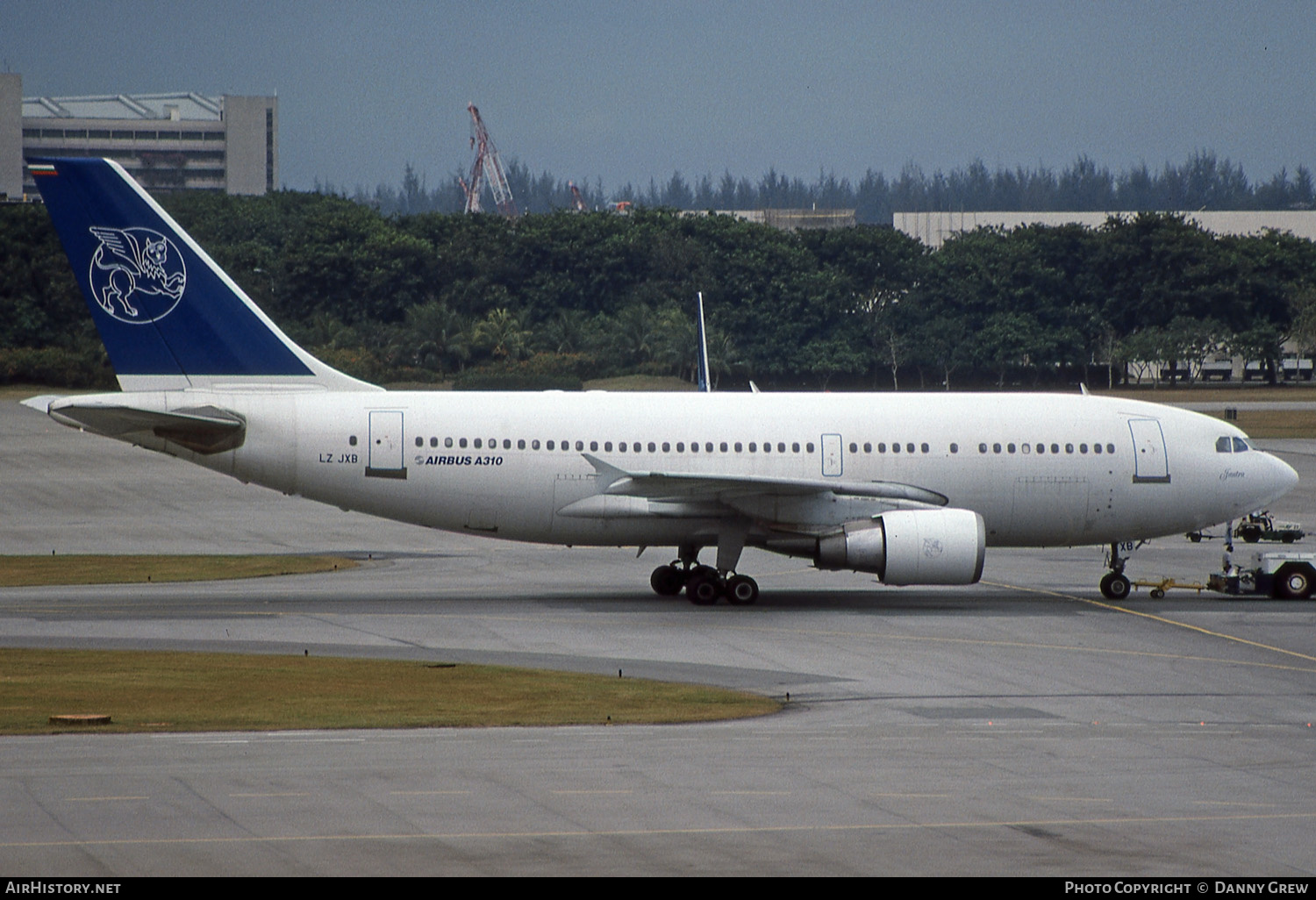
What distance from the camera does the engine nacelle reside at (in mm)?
36188

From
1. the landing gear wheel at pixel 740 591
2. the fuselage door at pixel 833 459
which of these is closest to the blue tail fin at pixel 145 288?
the landing gear wheel at pixel 740 591

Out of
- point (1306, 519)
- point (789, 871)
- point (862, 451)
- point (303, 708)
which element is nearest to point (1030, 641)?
point (862, 451)

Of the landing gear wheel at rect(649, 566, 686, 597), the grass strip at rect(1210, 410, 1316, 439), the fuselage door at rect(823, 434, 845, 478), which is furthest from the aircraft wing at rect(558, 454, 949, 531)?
the grass strip at rect(1210, 410, 1316, 439)

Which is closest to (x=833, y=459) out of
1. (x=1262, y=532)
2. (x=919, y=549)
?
(x=919, y=549)

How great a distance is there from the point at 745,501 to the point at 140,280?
47.1 ft

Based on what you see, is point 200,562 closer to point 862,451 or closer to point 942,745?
point 862,451

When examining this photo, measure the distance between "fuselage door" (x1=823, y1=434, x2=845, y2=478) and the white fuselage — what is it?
3 cm

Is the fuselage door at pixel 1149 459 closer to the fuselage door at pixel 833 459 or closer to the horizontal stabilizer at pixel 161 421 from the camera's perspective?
the fuselage door at pixel 833 459

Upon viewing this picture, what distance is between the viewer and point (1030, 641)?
3284 cm

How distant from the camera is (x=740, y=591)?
1500 inches

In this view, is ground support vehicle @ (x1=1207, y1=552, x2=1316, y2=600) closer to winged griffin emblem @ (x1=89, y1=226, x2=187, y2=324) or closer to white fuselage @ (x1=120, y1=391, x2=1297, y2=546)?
white fuselage @ (x1=120, y1=391, x2=1297, y2=546)

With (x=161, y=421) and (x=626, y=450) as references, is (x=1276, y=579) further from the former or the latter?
(x=161, y=421)

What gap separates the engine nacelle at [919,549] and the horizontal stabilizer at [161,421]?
13734 millimetres
